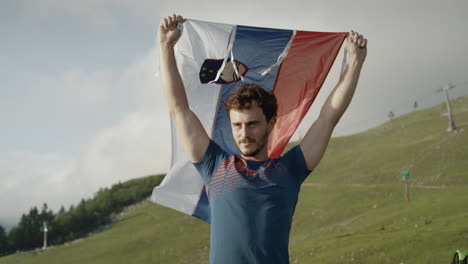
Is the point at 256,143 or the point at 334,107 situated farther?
the point at 334,107

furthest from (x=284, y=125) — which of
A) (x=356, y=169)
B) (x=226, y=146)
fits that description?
(x=356, y=169)

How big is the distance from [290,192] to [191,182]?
2.28 metres

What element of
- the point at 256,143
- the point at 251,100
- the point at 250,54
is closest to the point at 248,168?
the point at 256,143

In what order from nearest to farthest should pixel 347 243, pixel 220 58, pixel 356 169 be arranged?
1. pixel 220 58
2. pixel 347 243
3. pixel 356 169

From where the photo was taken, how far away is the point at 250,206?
4.26 m

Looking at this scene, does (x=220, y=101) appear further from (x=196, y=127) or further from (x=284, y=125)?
(x=196, y=127)

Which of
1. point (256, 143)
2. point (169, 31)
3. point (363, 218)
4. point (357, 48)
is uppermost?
point (169, 31)

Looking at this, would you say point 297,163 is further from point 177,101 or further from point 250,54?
point 250,54

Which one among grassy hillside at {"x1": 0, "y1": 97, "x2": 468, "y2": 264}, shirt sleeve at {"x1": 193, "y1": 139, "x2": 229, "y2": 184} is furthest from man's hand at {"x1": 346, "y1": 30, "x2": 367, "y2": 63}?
grassy hillside at {"x1": 0, "y1": 97, "x2": 468, "y2": 264}

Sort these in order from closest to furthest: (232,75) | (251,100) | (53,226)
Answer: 1. (251,100)
2. (232,75)
3. (53,226)

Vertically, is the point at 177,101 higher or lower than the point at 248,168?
higher

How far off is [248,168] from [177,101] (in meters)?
1.02

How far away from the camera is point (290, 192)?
447 centimetres

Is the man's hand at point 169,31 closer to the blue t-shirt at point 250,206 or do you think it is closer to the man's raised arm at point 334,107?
the blue t-shirt at point 250,206
